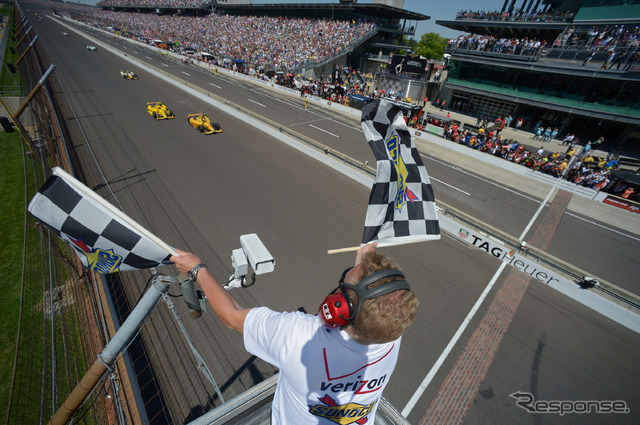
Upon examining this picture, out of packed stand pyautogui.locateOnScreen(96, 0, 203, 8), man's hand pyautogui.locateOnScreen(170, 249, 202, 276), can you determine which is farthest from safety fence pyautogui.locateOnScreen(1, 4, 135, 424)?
packed stand pyautogui.locateOnScreen(96, 0, 203, 8)

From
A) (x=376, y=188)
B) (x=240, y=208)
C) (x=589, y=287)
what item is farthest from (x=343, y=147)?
(x=376, y=188)

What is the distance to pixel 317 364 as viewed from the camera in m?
1.37

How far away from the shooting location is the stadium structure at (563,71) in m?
19.9

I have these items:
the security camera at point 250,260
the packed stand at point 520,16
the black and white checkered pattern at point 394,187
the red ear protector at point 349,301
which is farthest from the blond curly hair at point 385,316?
the packed stand at point 520,16

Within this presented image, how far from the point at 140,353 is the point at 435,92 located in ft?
125

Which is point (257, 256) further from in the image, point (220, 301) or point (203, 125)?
point (203, 125)

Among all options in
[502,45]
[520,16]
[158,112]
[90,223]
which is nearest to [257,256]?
[90,223]

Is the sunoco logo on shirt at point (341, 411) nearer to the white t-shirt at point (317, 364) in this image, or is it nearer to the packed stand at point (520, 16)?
the white t-shirt at point (317, 364)

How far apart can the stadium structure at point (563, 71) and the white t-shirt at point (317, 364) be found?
30.0m

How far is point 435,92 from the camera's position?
32906mm

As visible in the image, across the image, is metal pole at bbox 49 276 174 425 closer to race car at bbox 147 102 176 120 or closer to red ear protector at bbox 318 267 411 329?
red ear protector at bbox 318 267 411 329

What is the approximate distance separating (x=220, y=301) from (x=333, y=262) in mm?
5989

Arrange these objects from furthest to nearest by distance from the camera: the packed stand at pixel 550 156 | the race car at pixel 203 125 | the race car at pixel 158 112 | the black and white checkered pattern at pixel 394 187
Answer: the race car at pixel 158 112 < the race car at pixel 203 125 < the packed stand at pixel 550 156 < the black and white checkered pattern at pixel 394 187

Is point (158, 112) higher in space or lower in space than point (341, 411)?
lower
